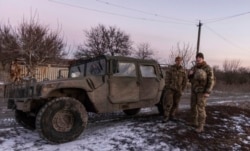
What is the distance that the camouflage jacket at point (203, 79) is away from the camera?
25.0 ft

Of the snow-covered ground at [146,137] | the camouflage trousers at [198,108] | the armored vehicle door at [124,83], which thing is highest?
the armored vehicle door at [124,83]

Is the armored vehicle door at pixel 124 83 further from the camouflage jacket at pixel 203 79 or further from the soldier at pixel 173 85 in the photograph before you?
the camouflage jacket at pixel 203 79

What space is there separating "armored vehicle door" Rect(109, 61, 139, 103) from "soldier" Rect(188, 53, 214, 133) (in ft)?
4.94

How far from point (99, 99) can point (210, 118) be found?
309 centimetres

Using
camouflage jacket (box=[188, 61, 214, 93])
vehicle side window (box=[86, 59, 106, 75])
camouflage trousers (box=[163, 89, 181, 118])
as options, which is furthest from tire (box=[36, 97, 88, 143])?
camouflage jacket (box=[188, 61, 214, 93])

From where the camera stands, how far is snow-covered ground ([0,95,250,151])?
6.68 metres

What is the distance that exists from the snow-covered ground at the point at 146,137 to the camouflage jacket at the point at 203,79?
3.14 feet

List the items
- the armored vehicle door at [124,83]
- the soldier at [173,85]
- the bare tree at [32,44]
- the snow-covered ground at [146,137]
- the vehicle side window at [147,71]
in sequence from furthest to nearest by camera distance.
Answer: the bare tree at [32,44] → the vehicle side window at [147,71] → the soldier at [173,85] → the armored vehicle door at [124,83] → the snow-covered ground at [146,137]

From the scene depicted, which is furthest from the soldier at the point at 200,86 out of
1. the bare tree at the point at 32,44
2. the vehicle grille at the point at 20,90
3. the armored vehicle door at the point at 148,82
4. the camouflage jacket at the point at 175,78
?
the bare tree at the point at 32,44

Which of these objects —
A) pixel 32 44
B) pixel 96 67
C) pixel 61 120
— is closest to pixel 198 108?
pixel 96 67

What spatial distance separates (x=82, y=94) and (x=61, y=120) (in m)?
0.98

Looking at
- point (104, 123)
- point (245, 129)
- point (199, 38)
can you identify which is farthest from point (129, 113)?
point (199, 38)

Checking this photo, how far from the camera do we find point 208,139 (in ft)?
23.7

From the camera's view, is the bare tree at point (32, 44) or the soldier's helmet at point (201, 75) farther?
the bare tree at point (32, 44)
